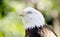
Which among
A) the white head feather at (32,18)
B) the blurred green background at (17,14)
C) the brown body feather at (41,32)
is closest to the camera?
the brown body feather at (41,32)

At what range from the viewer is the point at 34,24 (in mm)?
3508

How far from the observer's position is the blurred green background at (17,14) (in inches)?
148

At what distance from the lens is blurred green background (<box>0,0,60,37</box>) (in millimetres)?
3758

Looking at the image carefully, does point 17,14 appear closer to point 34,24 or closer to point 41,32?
point 34,24

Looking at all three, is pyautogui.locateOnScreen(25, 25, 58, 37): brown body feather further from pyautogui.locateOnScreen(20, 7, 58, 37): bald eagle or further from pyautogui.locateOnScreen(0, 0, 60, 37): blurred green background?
pyautogui.locateOnScreen(0, 0, 60, 37): blurred green background

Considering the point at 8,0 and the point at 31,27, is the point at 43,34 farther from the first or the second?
the point at 8,0

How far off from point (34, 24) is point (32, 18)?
0.23 feet

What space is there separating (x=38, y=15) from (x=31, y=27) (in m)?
0.17

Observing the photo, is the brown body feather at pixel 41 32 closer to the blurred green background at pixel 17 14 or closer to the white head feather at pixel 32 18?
the white head feather at pixel 32 18

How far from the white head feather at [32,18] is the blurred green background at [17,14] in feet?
0.53

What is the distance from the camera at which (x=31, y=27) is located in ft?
11.5

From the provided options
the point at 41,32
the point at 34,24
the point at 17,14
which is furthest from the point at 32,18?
the point at 17,14

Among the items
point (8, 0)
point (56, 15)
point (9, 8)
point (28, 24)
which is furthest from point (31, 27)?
point (56, 15)

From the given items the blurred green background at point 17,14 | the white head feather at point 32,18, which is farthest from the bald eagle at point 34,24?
the blurred green background at point 17,14
